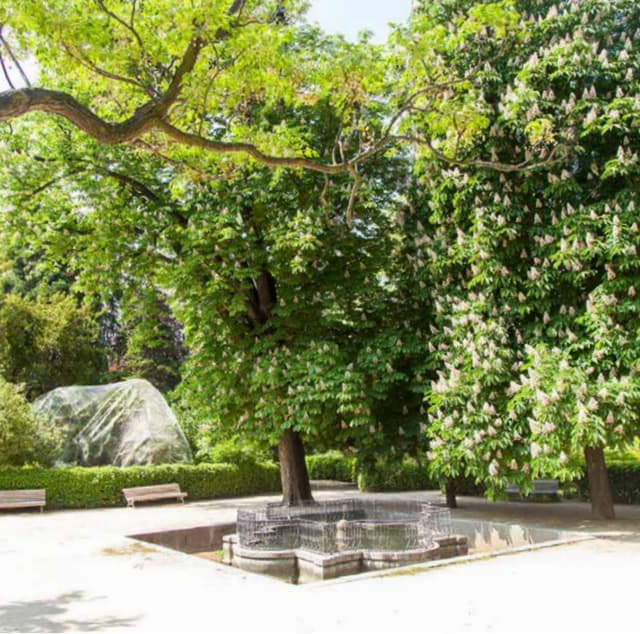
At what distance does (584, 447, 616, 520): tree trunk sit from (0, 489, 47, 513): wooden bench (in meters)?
14.7

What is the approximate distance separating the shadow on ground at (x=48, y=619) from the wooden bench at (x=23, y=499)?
39.8 feet

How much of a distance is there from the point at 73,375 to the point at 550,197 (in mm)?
25917

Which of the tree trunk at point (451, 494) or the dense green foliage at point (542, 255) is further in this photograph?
the tree trunk at point (451, 494)

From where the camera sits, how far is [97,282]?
1839 cm

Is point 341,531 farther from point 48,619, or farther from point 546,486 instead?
point 546,486

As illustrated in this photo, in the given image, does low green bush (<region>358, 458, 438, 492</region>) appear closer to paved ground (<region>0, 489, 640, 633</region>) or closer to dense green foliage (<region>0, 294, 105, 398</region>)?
paved ground (<region>0, 489, 640, 633</region>)

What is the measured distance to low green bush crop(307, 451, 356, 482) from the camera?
29.0 m

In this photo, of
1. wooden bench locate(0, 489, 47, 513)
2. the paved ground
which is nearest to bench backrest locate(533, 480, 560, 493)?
the paved ground

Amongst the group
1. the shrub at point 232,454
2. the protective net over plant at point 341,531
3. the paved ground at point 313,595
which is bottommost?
the paved ground at point 313,595

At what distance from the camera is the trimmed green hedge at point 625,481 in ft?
61.4

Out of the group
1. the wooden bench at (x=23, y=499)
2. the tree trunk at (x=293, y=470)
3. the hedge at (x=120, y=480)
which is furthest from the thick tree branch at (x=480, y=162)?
the wooden bench at (x=23, y=499)

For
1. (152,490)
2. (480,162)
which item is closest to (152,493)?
(152,490)

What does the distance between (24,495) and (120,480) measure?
291 centimetres

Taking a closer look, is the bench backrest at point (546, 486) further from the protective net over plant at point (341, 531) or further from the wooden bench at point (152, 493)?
the wooden bench at point (152, 493)
